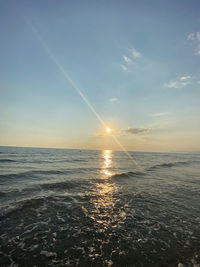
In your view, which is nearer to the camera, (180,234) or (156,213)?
(180,234)

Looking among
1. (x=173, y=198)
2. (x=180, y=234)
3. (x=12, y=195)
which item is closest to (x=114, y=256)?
(x=180, y=234)

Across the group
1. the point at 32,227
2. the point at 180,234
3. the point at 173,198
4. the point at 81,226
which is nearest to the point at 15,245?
the point at 32,227

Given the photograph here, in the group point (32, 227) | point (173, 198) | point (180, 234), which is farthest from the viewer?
point (173, 198)

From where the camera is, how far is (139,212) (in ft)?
29.6

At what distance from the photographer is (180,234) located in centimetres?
663

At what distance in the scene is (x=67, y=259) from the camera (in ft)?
16.6

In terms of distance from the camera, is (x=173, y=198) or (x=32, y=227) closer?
(x=32, y=227)

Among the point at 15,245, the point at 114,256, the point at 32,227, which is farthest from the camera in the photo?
the point at 32,227

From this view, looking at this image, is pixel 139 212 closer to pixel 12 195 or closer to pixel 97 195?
pixel 97 195

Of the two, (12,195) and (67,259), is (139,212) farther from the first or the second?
(12,195)

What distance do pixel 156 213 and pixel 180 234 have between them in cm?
231

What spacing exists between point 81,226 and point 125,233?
2330mm

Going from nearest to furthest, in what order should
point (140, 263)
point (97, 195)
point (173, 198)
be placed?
point (140, 263) → point (173, 198) → point (97, 195)

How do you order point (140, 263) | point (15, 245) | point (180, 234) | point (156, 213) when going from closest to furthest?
point (140, 263) → point (15, 245) → point (180, 234) → point (156, 213)
